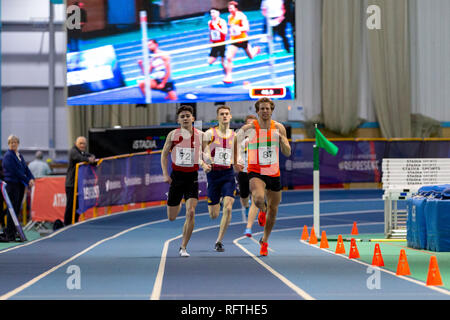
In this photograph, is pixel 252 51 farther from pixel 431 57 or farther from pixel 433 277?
pixel 433 277

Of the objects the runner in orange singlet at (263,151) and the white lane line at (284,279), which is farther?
the runner in orange singlet at (263,151)

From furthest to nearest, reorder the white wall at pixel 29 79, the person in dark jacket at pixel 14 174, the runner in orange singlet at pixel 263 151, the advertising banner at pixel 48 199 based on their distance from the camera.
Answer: the white wall at pixel 29 79 < the advertising banner at pixel 48 199 < the person in dark jacket at pixel 14 174 < the runner in orange singlet at pixel 263 151

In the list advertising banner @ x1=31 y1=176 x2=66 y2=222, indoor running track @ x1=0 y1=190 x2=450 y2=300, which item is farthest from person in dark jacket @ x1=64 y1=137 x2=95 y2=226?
advertising banner @ x1=31 y1=176 x2=66 y2=222

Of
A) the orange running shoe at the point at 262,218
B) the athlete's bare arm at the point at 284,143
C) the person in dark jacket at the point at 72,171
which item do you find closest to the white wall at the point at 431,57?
the person in dark jacket at the point at 72,171

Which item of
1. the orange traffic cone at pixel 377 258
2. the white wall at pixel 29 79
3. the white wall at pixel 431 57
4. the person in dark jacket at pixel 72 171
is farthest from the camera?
the white wall at pixel 29 79

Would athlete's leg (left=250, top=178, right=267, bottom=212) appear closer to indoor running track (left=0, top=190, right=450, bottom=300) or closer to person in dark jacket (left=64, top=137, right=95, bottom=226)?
indoor running track (left=0, top=190, right=450, bottom=300)

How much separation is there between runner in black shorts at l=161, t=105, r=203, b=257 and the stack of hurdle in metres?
5.36

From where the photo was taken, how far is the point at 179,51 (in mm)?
26031

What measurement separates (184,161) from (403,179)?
6.47m

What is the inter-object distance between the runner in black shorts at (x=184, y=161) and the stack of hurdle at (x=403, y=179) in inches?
211

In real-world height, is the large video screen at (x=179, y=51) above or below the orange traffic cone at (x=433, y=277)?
above

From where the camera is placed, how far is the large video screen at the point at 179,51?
25688 mm

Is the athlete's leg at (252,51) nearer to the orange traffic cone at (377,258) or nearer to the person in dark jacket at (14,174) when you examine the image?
the person in dark jacket at (14,174)

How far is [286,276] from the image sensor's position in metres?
9.66
